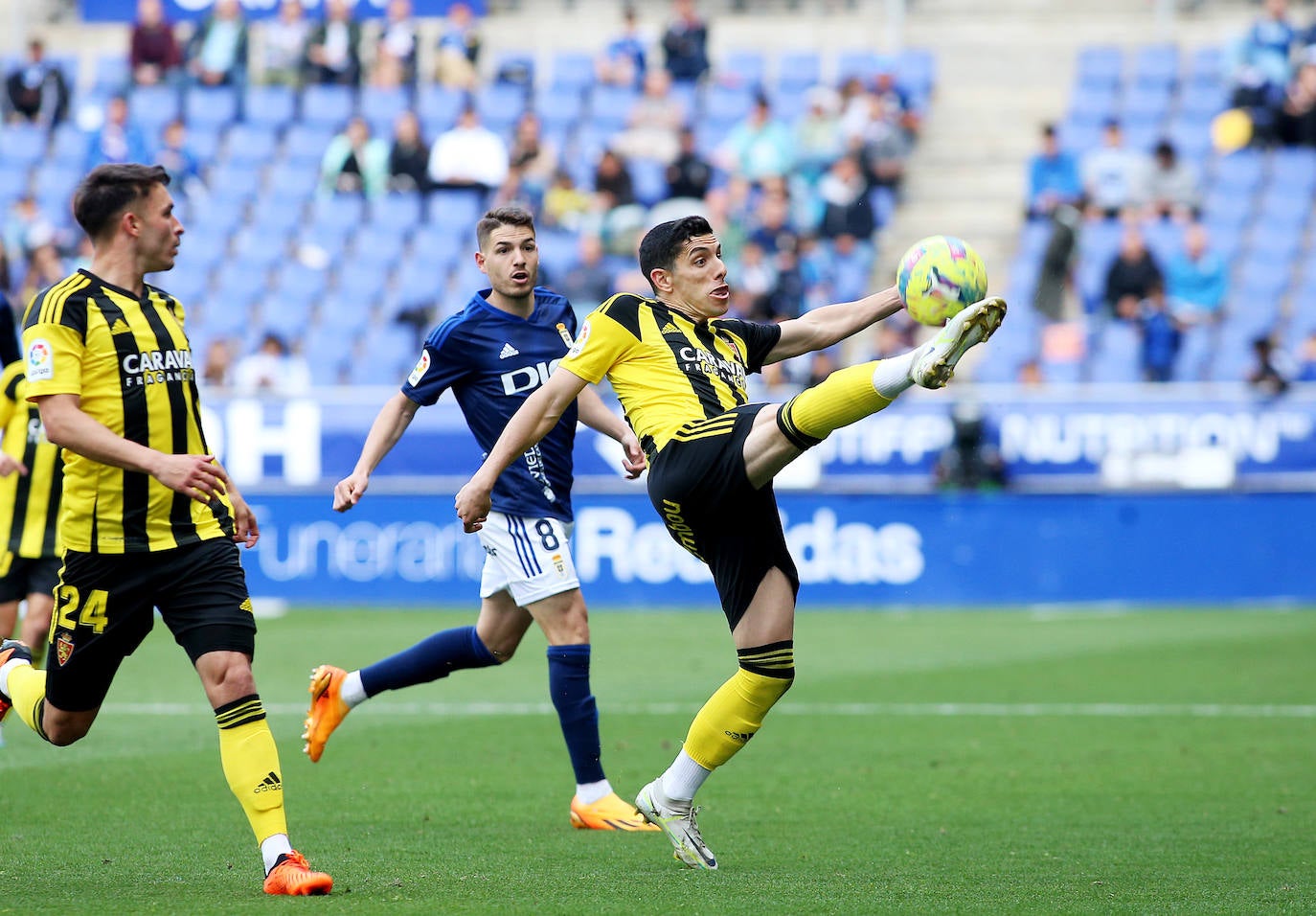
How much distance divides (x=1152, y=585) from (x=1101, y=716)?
22.1 ft

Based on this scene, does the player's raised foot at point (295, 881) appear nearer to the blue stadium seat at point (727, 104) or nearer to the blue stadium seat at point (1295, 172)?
the blue stadium seat at point (1295, 172)

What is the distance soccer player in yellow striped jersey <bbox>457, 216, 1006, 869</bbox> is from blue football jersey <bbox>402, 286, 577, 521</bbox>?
3.62 ft

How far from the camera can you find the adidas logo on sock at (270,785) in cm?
557

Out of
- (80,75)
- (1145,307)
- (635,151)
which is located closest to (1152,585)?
(1145,307)

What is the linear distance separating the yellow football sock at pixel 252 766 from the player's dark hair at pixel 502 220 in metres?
2.48

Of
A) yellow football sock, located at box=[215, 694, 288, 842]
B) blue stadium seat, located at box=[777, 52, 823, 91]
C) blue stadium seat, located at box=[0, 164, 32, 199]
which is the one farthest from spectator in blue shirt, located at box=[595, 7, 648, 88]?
yellow football sock, located at box=[215, 694, 288, 842]

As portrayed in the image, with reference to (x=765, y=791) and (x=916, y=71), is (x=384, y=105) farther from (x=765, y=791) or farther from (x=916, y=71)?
(x=765, y=791)

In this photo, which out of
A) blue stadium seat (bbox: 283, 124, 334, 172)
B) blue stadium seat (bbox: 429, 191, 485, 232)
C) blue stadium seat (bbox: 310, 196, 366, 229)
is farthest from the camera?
blue stadium seat (bbox: 283, 124, 334, 172)

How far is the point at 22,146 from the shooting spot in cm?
2358

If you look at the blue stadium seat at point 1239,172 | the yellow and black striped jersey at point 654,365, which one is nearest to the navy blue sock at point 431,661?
the yellow and black striped jersey at point 654,365

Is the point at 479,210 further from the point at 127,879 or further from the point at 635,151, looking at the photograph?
the point at 127,879

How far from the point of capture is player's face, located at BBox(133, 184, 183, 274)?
18.8 ft

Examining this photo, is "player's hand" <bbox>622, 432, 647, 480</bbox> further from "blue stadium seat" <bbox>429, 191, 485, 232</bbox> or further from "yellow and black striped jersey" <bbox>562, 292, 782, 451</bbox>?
"blue stadium seat" <bbox>429, 191, 485, 232</bbox>

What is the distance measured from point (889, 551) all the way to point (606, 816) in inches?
393
